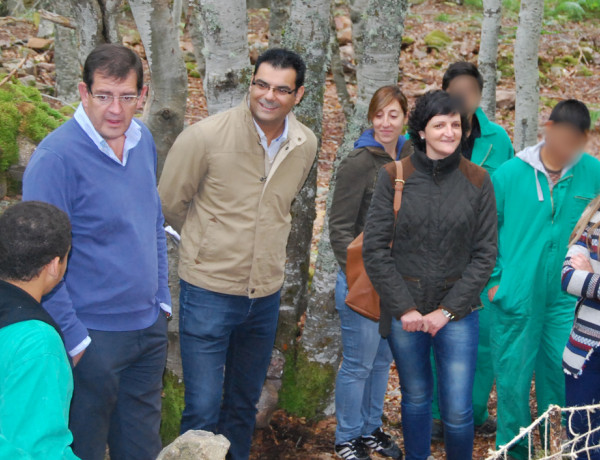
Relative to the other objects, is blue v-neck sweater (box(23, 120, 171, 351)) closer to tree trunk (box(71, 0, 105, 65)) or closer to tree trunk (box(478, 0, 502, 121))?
tree trunk (box(71, 0, 105, 65))

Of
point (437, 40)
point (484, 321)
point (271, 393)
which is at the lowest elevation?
point (271, 393)

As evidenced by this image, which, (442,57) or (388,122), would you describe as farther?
(442,57)

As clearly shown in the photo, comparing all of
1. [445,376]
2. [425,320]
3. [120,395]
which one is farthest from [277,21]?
[120,395]

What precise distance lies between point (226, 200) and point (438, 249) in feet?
4.22

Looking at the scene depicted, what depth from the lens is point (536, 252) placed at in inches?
180

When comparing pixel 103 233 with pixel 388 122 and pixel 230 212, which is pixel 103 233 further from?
pixel 388 122

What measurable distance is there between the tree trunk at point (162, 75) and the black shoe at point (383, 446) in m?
2.56

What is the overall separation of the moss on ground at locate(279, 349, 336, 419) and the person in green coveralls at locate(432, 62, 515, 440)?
0.87 meters

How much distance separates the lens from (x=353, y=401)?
478 cm

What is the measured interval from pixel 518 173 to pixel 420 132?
0.86 m

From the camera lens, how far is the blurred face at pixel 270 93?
399 cm

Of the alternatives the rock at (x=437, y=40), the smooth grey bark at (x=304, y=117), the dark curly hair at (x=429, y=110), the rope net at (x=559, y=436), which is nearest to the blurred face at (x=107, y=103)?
the dark curly hair at (x=429, y=110)

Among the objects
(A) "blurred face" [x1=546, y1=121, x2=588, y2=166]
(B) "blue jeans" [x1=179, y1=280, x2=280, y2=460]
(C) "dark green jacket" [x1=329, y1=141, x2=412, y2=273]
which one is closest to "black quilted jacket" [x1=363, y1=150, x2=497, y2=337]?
(C) "dark green jacket" [x1=329, y1=141, x2=412, y2=273]

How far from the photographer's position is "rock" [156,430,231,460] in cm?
294
